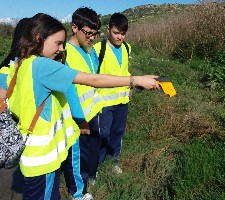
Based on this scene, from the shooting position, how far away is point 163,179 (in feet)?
11.0

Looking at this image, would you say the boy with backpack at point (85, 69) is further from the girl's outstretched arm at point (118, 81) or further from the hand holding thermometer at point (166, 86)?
the hand holding thermometer at point (166, 86)

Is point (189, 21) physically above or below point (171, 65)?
above

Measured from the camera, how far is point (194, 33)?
10.4m

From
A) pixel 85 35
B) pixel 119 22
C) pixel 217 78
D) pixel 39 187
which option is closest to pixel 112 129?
pixel 119 22

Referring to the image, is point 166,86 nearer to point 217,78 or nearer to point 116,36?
point 116,36

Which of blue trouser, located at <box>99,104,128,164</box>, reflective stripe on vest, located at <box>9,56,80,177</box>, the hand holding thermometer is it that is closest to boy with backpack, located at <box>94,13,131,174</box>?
blue trouser, located at <box>99,104,128,164</box>

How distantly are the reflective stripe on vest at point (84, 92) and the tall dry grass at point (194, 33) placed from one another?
7.13m

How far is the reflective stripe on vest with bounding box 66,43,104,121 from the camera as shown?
2.81 metres

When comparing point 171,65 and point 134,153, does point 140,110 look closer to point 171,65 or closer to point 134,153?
point 134,153

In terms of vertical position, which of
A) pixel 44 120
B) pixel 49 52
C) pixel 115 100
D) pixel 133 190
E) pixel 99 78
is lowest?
pixel 133 190

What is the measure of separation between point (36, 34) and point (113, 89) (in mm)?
1618

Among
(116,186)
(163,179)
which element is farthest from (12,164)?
(163,179)

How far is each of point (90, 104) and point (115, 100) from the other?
652 millimetres

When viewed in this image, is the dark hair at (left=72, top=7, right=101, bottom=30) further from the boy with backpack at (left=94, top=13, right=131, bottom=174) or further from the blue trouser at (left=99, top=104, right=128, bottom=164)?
the blue trouser at (left=99, top=104, right=128, bottom=164)
